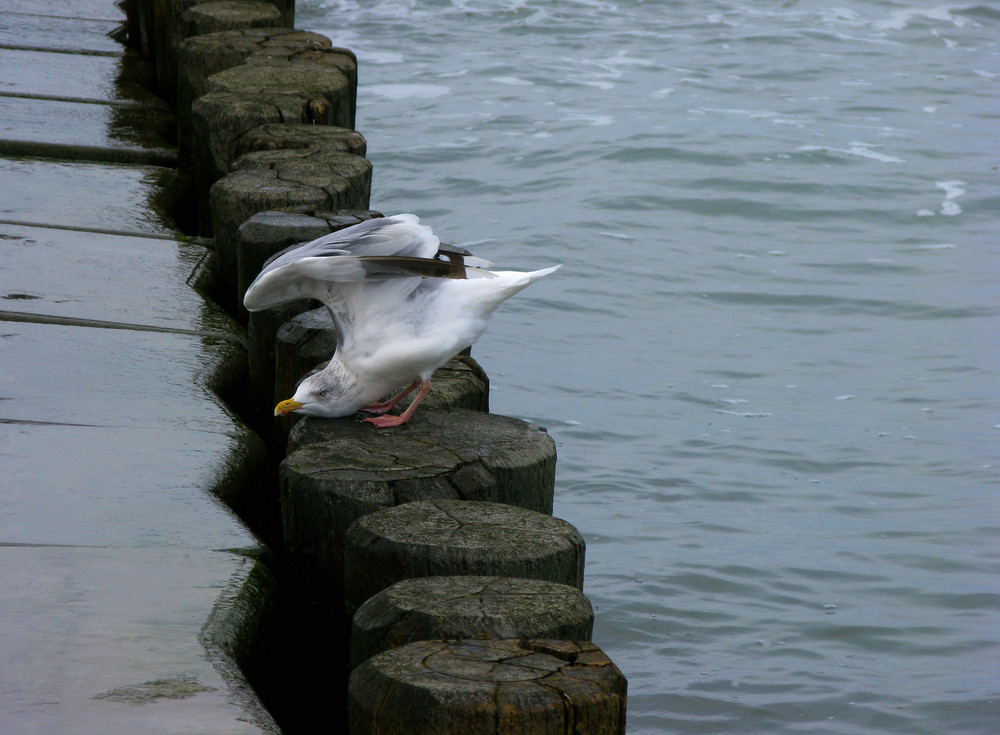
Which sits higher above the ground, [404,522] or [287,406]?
[404,522]

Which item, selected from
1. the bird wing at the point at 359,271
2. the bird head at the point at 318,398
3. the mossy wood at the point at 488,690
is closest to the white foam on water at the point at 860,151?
the bird wing at the point at 359,271

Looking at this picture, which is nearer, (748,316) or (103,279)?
(103,279)

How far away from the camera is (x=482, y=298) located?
3.04 m

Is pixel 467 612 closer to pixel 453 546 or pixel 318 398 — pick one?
pixel 453 546

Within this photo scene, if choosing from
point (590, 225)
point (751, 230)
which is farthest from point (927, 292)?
point (590, 225)

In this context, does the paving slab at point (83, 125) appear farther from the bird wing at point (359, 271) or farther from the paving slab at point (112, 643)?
the paving slab at point (112, 643)

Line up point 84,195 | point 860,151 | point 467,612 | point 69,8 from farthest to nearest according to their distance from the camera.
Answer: point 860,151
point 69,8
point 84,195
point 467,612

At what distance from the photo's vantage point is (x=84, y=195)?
482cm

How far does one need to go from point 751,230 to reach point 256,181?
498 centimetres

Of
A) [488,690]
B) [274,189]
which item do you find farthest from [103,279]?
[488,690]

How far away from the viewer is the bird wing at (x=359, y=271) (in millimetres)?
2904

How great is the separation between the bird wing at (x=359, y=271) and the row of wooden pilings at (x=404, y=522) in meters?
0.23

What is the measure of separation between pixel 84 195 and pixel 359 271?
7.53 ft

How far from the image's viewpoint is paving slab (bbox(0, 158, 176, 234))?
15.0 feet
